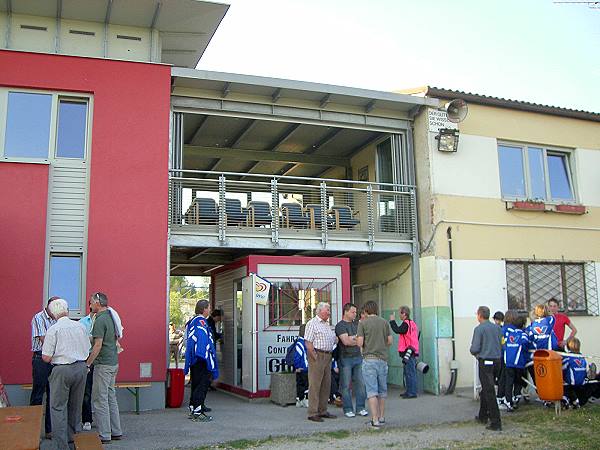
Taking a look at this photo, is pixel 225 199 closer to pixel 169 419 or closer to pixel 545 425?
pixel 169 419

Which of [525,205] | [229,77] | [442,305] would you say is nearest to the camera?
[229,77]

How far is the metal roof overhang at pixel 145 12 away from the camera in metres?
11.2

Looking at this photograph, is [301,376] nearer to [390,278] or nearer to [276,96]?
[390,278]

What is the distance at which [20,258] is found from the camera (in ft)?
33.5

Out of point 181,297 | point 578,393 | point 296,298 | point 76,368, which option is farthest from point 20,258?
point 181,297

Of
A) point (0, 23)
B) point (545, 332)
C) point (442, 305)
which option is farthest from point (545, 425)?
point (0, 23)

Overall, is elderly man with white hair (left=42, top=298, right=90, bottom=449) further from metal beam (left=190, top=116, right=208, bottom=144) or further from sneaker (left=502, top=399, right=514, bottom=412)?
metal beam (left=190, top=116, right=208, bottom=144)

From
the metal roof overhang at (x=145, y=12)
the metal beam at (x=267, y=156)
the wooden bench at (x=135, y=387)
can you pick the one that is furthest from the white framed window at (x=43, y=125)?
the metal beam at (x=267, y=156)

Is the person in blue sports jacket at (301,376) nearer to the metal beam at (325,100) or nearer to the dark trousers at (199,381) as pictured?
the dark trousers at (199,381)

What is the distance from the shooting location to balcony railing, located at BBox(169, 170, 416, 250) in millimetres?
11750

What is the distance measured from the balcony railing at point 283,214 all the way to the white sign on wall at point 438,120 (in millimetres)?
1333

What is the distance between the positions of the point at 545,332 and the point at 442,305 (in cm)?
270

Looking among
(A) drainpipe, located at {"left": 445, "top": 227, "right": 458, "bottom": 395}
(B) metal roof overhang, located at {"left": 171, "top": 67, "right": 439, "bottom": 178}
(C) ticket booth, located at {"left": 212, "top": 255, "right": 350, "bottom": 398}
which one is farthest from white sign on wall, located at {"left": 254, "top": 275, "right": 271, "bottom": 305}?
(A) drainpipe, located at {"left": 445, "top": 227, "right": 458, "bottom": 395}

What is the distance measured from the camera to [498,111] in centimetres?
1367
